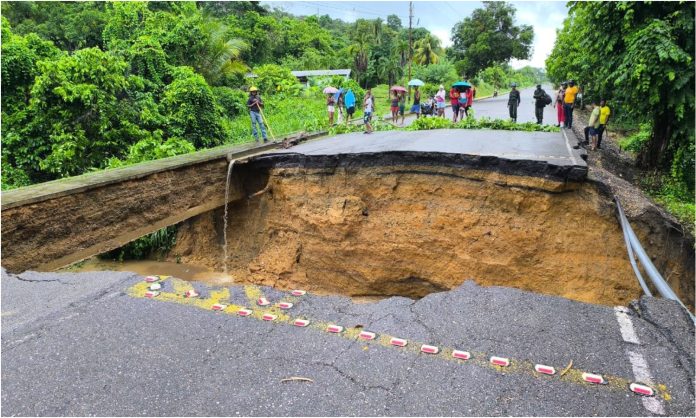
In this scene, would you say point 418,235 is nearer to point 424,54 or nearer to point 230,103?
point 230,103

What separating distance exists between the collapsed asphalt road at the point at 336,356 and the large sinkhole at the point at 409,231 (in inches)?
103

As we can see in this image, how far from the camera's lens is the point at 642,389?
267 cm

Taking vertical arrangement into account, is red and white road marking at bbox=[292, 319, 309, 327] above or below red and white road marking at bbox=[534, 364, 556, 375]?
above

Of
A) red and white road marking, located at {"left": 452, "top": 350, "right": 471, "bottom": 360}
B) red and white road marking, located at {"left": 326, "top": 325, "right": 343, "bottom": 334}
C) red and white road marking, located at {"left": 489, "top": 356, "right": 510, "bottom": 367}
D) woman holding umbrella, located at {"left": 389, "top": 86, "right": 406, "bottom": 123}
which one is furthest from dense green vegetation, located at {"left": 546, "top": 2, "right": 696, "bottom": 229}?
A: woman holding umbrella, located at {"left": 389, "top": 86, "right": 406, "bottom": 123}

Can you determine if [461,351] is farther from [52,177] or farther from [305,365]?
[52,177]

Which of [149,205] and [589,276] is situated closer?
[589,276]

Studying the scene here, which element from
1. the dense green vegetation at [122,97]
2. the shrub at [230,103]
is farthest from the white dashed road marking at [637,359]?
the shrub at [230,103]

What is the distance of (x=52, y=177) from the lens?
10.3 m

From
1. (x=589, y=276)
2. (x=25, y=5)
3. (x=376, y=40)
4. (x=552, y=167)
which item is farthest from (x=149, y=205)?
(x=376, y=40)

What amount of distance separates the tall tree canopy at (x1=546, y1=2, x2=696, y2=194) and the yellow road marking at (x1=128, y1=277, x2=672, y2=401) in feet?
19.7

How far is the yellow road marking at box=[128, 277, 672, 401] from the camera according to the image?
109 inches

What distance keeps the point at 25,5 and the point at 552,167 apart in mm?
33935

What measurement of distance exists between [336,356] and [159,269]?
6529mm

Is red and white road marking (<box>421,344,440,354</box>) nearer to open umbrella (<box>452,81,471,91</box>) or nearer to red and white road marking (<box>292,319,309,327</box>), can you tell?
red and white road marking (<box>292,319,309,327</box>)
